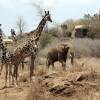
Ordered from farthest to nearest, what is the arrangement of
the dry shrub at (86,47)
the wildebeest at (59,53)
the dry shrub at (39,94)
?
the dry shrub at (86,47)
the wildebeest at (59,53)
the dry shrub at (39,94)

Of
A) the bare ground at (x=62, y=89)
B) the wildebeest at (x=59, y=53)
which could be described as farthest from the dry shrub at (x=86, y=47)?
the bare ground at (x=62, y=89)

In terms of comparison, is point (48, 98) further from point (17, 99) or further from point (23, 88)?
point (23, 88)

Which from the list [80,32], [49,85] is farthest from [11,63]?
[80,32]

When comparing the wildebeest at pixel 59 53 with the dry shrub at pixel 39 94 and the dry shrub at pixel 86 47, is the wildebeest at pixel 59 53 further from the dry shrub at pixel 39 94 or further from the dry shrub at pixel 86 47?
the dry shrub at pixel 86 47

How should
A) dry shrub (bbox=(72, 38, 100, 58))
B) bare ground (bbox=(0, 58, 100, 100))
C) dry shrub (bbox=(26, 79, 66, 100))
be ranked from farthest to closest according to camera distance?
dry shrub (bbox=(72, 38, 100, 58)) < bare ground (bbox=(0, 58, 100, 100)) < dry shrub (bbox=(26, 79, 66, 100))

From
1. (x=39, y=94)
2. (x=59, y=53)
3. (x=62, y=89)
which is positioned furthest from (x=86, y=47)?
(x=39, y=94)

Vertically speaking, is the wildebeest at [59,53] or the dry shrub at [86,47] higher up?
the wildebeest at [59,53]

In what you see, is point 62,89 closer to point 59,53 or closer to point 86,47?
point 59,53

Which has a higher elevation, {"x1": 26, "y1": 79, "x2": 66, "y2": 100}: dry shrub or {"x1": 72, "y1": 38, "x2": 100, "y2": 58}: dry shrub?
{"x1": 26, "y1": 79, "x2": 66, "y2": 100}: dry shrub

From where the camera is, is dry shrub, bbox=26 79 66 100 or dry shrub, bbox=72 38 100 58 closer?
dry shrub, bbox=26 79 66 100

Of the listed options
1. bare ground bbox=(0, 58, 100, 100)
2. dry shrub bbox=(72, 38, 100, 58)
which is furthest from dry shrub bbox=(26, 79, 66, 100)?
dry shrub bbox=(72, 38, 100, 58)

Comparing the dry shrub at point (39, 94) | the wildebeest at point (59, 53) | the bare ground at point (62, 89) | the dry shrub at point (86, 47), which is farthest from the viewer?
the dry shrub at point (86, 47)

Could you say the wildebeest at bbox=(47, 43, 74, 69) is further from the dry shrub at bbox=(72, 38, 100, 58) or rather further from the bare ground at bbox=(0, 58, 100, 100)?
the dry shrub at bbox=(72, 38, 100, 58)

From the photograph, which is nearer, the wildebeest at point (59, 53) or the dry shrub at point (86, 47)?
the wildebeest at point (59, 53)
